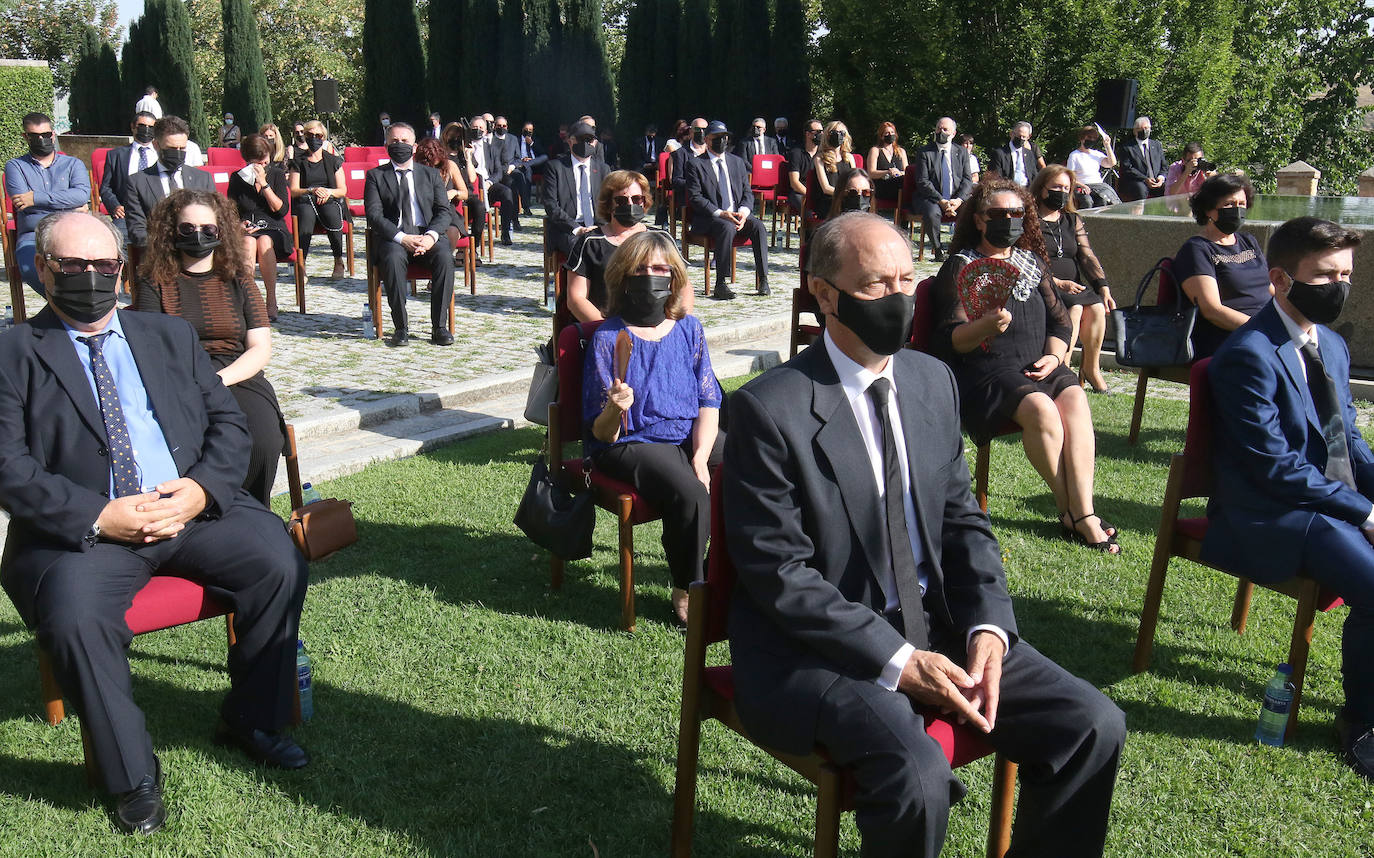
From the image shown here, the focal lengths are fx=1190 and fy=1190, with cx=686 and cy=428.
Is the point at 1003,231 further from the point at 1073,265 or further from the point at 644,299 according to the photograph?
the point at 1073,265

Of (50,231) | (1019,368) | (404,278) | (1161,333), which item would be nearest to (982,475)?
(1019,368)

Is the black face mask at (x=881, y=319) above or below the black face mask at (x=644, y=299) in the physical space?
above

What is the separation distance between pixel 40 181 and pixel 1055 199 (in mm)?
8082

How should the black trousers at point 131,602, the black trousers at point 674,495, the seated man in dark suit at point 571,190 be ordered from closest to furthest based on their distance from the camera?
1. the black trousers at point 131,602
2. the black trousers at point 674,495
3. the seated man in dark suit at point 571,190

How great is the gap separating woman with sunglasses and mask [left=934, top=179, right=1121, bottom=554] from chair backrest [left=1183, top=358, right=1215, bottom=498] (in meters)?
1.20

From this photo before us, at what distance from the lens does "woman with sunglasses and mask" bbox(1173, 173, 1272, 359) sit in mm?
6449

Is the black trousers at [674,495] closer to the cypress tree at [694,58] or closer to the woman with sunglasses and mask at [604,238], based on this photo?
the woman with sunglasses and mask at [604,238]

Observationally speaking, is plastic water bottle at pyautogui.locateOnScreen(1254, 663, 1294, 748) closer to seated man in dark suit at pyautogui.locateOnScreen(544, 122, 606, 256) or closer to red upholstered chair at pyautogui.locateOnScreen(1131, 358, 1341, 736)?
red upholstered chair at pyautogui.locateOnScreen(1131, 358, 1341, 736)

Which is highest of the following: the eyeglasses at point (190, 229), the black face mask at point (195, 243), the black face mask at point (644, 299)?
the eyeglasses at point (190, 229)

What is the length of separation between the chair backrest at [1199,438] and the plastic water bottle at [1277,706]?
695mm

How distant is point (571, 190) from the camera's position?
Result: 37.5ft

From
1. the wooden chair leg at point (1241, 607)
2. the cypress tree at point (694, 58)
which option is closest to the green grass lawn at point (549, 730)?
the wooden chair leg at point (1241, 607)

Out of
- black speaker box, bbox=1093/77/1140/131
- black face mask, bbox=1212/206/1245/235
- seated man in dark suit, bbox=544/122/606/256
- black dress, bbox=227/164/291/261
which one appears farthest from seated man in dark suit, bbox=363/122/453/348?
black speaker box, bbox=1093/77/1140/131

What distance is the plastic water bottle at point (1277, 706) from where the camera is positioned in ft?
12.2
